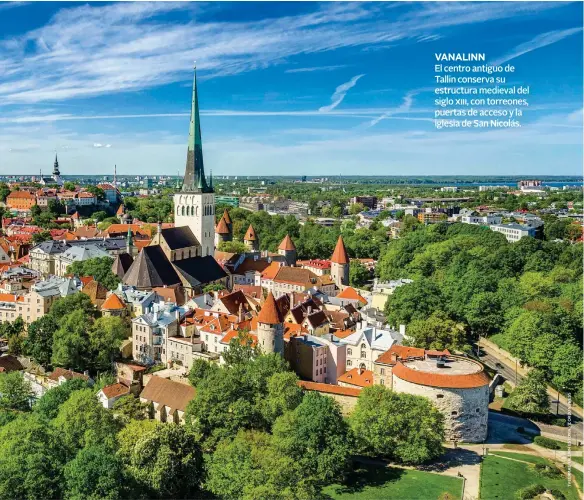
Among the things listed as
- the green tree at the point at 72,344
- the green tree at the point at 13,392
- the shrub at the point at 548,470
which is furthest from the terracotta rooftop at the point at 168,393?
the shrub at the point at 548,470

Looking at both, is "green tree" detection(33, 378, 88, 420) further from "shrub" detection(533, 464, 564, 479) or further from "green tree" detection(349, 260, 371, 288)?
"green tree" detection(349, 260, 371, 288)

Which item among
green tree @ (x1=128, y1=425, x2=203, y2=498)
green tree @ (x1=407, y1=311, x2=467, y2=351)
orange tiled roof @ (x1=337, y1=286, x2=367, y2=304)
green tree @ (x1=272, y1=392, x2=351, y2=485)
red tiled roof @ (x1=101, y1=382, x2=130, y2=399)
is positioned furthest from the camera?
orange tiled roof @ (x1=337, y1=286, x2=367, y2=304)

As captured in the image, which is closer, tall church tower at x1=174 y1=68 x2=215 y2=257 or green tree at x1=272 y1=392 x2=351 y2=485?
green tree at x1=272 y1=392 x2=351 y2=485

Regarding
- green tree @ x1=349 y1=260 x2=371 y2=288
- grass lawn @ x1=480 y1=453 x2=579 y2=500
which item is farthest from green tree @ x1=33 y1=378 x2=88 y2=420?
green tree @ x1=349 y1=260 x2=371 y2=288

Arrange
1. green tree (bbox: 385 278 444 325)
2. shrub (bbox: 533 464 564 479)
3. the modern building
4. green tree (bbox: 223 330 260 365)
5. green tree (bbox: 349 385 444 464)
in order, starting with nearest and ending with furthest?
shrub (bbox: 533 464 564 479), green tree (bbox: 349 385 444 464), green tree (bbox: 223 330 260 365), green tree (bbox: 385 278 444 325), the modern building

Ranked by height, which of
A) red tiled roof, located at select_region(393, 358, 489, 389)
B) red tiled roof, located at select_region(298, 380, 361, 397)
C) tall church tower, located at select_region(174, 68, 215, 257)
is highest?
tall church tower, located at select_region(174, 68, 215, 257)

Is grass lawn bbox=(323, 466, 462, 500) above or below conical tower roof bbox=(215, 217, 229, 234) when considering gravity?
below

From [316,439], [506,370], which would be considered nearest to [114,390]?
[316,439]
